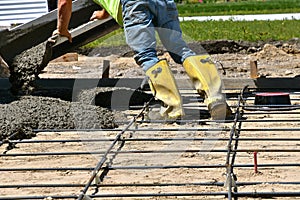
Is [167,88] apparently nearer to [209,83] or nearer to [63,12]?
[209,83]

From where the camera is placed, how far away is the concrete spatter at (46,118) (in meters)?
4.99

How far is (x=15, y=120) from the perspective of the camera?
16.7ft

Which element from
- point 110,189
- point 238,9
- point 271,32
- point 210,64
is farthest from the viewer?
point 238,9

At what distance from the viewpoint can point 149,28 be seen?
5488 millimetres

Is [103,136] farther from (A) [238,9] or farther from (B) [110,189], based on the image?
(A) [238,9]

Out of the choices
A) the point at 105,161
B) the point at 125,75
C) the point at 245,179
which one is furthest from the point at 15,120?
the point at 125,75

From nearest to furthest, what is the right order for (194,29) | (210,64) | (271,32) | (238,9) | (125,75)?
(210,64) → (125,75) → (271,32) → (194,29) → (238,9)

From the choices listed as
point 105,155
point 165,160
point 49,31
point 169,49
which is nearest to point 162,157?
point 165,160

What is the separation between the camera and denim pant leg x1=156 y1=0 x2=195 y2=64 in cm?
560

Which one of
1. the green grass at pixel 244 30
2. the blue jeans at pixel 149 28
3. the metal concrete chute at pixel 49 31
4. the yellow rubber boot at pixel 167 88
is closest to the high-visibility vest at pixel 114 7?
the blue jeans at pixel 149 28

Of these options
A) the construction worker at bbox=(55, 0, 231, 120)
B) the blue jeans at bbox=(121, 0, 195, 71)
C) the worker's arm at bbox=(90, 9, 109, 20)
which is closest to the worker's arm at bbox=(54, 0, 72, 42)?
the construction worker at bbox=(55, 0, 231, 120)

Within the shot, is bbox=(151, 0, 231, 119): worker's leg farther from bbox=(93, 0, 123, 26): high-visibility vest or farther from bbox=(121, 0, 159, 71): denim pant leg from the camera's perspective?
bbox=(93, 0, 123, 26): high-visibility vest

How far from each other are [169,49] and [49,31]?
148 cm

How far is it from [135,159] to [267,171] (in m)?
0.83
